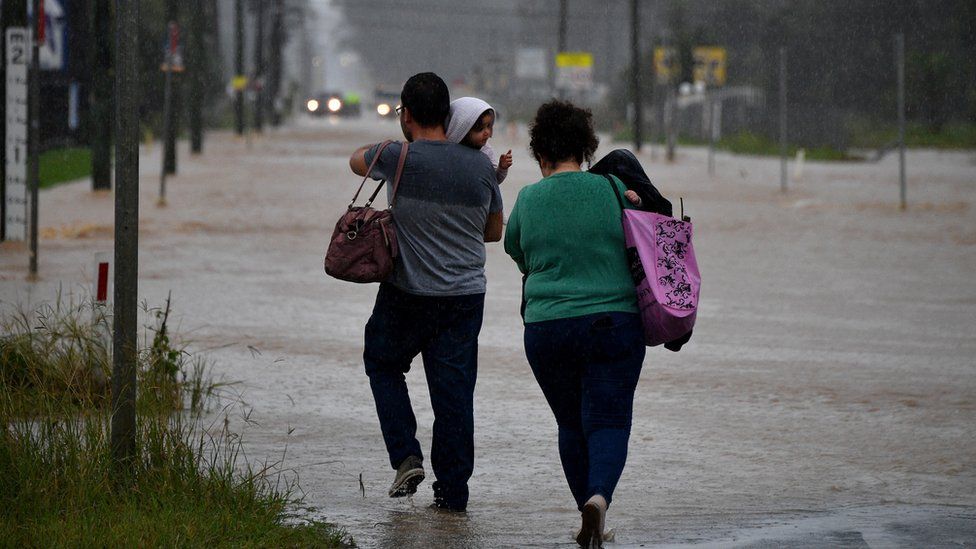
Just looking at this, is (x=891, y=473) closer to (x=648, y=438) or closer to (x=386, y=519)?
(x=648, y=438)

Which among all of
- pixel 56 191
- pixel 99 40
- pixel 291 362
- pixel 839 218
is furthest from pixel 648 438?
pixel 56 191

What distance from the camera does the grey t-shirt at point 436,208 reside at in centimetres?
588

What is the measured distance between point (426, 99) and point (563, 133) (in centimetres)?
59

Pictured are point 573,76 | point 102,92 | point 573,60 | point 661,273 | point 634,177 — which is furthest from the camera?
point 573,60

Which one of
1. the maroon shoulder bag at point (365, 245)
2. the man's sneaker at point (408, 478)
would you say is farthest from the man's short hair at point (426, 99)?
the man's sneaker at point (408, 478)

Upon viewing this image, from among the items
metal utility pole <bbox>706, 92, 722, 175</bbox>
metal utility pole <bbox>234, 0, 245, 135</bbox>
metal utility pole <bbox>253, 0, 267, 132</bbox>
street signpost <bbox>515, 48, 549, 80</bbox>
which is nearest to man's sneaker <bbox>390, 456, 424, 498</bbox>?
metal utility pole <bbox>706, 92, 722, 175</bbox>

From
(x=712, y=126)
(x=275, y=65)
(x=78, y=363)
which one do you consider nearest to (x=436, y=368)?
(x=78, y=363)

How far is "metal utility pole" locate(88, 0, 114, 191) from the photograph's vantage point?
991 inches

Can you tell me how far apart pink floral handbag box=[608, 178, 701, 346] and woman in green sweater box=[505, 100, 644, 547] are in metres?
0.06

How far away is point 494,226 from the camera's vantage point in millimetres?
6125

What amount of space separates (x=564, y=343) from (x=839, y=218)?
18.3 meters

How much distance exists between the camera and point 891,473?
6984mm

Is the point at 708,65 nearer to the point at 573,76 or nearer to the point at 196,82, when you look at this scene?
the point at 573,76

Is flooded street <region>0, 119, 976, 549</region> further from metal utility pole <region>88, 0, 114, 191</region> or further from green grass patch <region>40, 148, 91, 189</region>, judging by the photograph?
green grass patch <region>40, 148, 91, 189</region>
